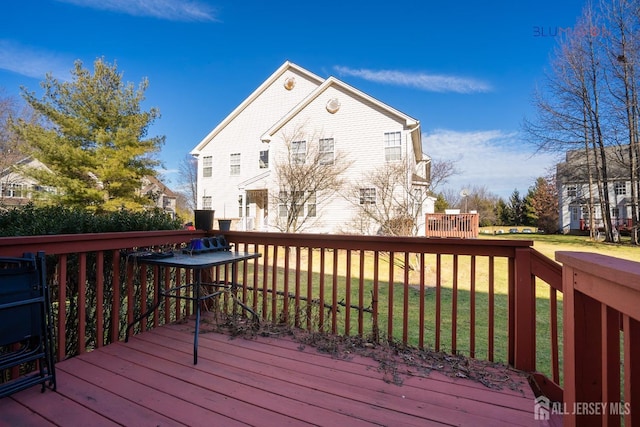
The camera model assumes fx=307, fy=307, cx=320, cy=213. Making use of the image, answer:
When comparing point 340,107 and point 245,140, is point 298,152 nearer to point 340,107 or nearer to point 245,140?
point 340,107

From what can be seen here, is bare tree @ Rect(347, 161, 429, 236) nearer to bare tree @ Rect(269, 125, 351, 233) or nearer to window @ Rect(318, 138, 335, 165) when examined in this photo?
bare tree @ Rect(269, 125, 351, 233)

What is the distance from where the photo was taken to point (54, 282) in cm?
249

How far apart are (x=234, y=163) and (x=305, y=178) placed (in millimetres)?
5026

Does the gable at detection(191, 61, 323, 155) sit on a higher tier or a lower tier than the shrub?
higher

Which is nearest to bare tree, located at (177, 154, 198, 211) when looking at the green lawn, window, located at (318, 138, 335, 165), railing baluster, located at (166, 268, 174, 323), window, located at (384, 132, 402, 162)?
window, located at (318, 138, 335, 165)

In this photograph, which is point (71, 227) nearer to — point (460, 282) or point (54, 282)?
point (54, 282)

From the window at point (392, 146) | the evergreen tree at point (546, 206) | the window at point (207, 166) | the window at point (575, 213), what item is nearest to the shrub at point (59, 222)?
the window at point (392, 146)

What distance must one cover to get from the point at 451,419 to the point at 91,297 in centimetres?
278

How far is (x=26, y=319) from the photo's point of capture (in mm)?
1664

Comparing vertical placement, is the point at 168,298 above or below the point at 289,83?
below

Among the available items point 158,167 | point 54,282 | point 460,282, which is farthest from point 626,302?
point 158,167

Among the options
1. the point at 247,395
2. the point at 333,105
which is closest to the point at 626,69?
the point at 333,105

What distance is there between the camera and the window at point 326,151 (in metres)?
12.6

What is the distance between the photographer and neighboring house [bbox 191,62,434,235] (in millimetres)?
12055
